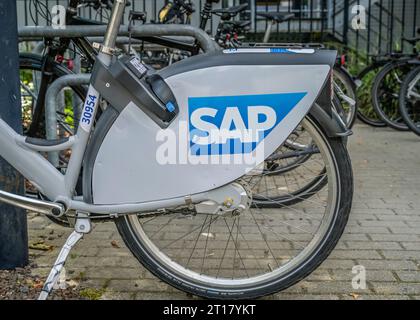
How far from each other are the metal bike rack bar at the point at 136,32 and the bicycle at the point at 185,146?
0.76 m

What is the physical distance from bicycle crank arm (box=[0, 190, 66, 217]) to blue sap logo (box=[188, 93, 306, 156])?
0.66m

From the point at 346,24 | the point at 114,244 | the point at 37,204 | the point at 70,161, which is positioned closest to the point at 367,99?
the point at 346,24

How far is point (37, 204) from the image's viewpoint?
2.83 m

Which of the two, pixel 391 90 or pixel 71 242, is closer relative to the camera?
pixel 71 242

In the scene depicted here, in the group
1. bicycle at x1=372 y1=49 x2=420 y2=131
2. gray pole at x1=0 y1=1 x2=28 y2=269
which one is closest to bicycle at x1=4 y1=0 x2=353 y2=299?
gray pole at x1=0 y1=1 x2=28 y2=269

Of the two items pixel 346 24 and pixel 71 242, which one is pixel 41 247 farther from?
pixel 346 24

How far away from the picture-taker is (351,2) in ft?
36.6

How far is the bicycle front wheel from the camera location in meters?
2.79

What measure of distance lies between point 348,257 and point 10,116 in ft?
6.64

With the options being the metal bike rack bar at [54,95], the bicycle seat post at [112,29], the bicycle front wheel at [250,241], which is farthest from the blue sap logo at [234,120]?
the metal bike rack bar at [54,95]

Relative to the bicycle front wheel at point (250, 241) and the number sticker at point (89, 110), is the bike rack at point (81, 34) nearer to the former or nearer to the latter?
the number sticker at point (89, 110)

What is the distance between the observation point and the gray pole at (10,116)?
3.10 m
